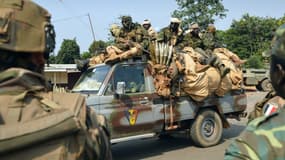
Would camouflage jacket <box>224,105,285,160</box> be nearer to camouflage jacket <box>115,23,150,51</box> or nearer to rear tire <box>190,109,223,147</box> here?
camouflage jacket <box>115,23,150,51</box>

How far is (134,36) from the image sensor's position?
906 cm

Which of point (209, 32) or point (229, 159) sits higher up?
point (209, 32)

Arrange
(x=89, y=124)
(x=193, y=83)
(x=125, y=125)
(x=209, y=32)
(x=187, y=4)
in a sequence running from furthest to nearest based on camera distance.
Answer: (x=187, y=4) → (x=209, y=32) → (x=193, y=83) → (x=125, y=125) → (x=89, y=124)

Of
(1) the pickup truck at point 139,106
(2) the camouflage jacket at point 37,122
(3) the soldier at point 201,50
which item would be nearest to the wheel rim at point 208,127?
(1) the pickup truck at point 139,106

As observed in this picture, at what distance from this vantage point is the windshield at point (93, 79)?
7557mm

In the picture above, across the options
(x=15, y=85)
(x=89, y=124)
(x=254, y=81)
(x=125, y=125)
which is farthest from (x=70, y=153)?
(x=254, y=81)

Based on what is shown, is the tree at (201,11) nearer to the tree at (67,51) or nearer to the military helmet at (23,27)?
the tree at (67,51)

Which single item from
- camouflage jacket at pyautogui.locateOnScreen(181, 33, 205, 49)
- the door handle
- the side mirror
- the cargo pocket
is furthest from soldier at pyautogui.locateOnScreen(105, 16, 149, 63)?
the cargo pocket

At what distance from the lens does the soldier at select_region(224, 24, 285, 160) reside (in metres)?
1.57

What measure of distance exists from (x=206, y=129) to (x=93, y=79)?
106 inches

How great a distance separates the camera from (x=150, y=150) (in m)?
8.78

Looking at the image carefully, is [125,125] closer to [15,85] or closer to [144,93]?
[144,93]

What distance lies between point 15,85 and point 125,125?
564 centimetres

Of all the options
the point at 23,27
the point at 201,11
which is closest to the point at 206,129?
the point at 23,27
